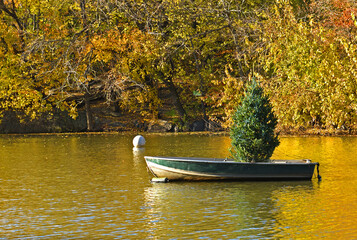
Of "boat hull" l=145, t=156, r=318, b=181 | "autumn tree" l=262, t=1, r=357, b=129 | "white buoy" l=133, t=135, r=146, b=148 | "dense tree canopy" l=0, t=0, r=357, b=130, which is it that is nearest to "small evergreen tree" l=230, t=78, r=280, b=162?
"boat hull" l=145, t=156, r=318, b=181

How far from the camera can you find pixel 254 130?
22.3m

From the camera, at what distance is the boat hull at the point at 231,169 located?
71.8 feet

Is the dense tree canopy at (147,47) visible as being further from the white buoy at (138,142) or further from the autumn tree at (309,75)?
the white buoy at (138,142)

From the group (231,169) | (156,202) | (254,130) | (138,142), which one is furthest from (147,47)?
(156,202)

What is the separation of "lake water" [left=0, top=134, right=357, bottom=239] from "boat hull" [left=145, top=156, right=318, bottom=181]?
0.37m

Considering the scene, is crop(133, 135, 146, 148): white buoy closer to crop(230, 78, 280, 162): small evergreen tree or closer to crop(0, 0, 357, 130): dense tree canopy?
crop(0, 0, 357, 130): dense tree canopy

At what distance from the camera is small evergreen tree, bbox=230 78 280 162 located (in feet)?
72.8

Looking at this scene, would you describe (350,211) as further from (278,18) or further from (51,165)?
(278,18)

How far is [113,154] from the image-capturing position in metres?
32.4

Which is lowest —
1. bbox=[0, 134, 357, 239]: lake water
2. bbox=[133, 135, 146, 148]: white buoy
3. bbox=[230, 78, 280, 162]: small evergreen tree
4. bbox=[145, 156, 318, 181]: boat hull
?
bbox=[0, 134, 357, 239]: lake water

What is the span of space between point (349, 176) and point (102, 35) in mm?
29302

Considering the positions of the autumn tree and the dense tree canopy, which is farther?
the dense tree canopy

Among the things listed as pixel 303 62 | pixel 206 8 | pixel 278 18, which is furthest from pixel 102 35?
pixel 303 62

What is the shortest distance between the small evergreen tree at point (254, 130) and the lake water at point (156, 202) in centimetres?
112
